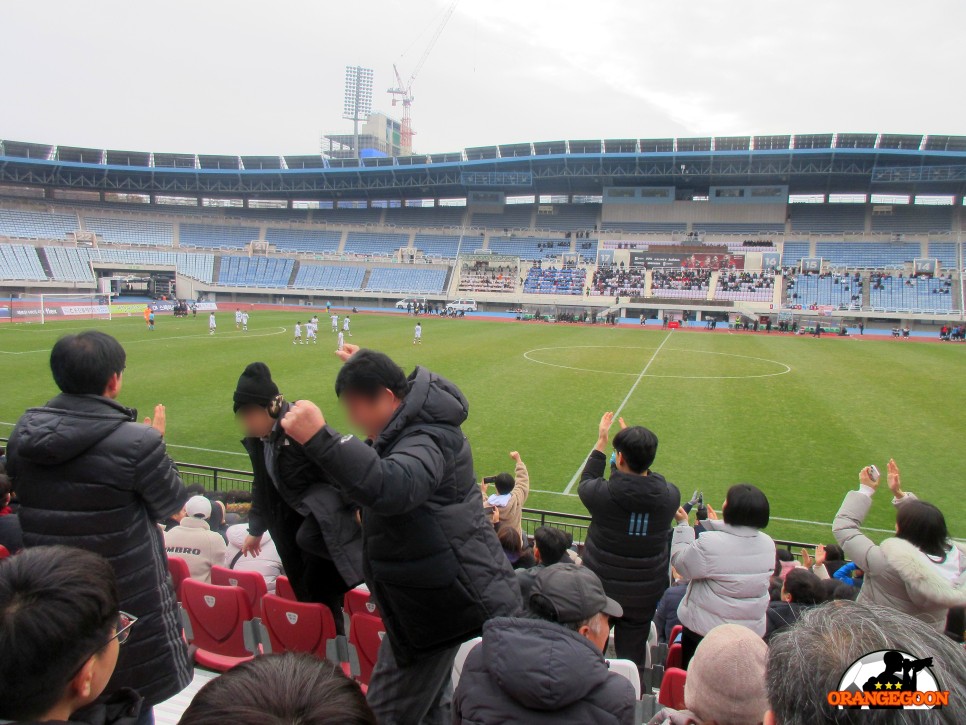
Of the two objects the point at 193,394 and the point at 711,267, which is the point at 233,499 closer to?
the point at 193,394

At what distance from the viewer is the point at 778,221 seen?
63938 mm

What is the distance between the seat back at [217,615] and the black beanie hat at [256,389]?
1.71 m

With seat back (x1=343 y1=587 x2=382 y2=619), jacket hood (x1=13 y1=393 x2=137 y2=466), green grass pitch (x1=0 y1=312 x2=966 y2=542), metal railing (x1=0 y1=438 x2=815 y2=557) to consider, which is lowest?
metal railing (x1=0 y1=438 x2=815 y2=557)

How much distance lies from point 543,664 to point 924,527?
302 centimetres

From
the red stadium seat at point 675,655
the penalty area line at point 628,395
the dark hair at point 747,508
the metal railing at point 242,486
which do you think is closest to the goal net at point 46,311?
the metal railing at point 242,486

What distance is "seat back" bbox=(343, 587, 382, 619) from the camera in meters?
4.43

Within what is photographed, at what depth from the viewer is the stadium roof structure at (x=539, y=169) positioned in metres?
55.9

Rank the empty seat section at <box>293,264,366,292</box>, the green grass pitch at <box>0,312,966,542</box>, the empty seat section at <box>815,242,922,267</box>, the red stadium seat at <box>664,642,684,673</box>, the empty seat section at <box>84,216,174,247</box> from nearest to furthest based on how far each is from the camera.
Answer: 1. the red stadium seat at <box>664,642,684,673</box>
2. the green grass pitch at <box>0,312,966,542</box>
3. the empty seat section at <box>815,242,922,267</box>
4. the empty seat section at <box>293,264,366,292</box>
5. the empty seat section at <box>84,216,174,247</box>

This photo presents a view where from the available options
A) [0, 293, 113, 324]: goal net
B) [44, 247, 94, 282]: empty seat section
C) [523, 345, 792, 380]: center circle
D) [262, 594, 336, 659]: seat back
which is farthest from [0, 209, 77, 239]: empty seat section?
[262, 594, 336, 659]: seat back

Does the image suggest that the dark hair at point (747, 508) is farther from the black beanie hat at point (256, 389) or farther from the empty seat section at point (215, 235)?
the empty seat section at point (215, 235)

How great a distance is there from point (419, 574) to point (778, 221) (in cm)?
7055

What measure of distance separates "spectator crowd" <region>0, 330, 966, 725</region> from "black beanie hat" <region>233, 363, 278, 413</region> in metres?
0.01

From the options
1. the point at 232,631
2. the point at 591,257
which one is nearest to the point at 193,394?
the point at 232,631

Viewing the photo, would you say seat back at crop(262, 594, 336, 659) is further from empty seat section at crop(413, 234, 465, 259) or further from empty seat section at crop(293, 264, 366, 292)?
empty seat section at crop(413, 234, 465, 259)
